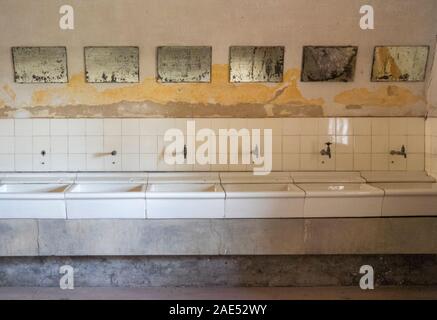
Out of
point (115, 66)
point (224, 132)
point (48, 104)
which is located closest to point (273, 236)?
point (224, 132)

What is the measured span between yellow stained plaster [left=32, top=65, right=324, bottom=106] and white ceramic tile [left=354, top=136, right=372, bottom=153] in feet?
1.55

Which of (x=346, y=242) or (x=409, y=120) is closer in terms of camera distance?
(x=346, y=242)

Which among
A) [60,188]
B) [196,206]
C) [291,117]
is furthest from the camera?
[291,117]

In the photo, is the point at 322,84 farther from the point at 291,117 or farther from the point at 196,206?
the point at 196,206

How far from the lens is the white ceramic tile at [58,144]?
126 inches

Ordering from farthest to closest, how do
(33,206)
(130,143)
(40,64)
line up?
(130,143) < (40,64) < (33,206)

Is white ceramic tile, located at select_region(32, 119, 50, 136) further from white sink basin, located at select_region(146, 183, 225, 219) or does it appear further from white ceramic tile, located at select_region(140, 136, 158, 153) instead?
white sink basin, located at select_region(146, 183, 225, 219)

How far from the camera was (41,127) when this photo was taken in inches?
126

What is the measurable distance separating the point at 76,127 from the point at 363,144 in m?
2.55

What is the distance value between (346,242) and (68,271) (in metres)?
2.11

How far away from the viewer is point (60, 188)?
3059 millimetres

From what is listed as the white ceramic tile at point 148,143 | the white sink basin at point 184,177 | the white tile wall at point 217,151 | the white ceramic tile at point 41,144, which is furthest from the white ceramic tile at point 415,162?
the white ceramic tile at point 41,144

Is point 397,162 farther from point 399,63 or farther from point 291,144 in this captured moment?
point 291,144
